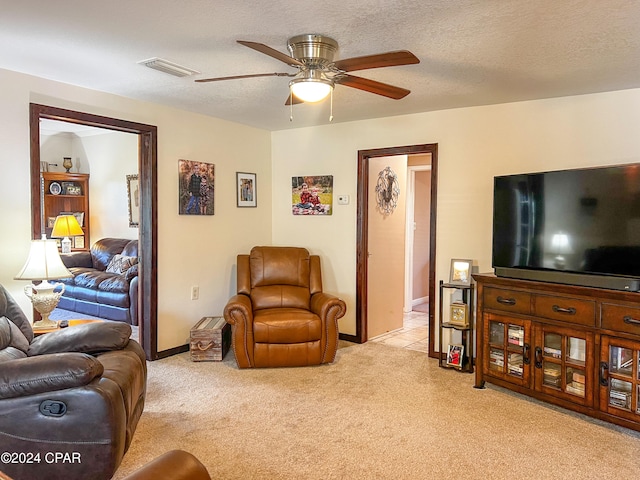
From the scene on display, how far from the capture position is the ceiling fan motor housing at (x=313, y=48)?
2.41 meters

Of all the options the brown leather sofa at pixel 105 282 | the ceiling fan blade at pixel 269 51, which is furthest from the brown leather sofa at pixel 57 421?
the brown leather sofa at pixel 105 282

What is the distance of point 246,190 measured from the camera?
4.95 m

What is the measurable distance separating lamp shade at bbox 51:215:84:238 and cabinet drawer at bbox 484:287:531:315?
18.7 ft

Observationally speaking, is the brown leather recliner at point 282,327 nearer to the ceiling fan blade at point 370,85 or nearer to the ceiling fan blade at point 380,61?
the ceiling fan blade at point 370,85

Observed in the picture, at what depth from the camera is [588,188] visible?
9.66ft

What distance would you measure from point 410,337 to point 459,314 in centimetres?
123

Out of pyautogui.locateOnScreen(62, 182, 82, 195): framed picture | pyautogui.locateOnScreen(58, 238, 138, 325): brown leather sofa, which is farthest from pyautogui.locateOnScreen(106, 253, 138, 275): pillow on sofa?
pyautogui.locateOnScreen(62, 182, 82, 195): framed picture

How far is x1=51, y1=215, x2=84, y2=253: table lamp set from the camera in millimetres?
6383

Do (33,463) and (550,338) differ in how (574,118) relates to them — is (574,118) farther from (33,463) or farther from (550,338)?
(33,463)

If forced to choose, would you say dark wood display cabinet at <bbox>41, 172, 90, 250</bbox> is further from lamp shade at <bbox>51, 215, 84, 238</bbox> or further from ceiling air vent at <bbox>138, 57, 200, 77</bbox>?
ceiling air vent at <bbox>138, 57, 200, 77</bbox>

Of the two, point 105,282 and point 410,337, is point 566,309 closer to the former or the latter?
point 410,337

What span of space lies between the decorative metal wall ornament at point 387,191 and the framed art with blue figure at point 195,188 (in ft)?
5.79

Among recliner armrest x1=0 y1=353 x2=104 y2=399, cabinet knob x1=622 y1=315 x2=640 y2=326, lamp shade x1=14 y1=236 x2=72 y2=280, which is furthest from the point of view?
lamp shade x1=14 y1=236 x2=72 y2=280

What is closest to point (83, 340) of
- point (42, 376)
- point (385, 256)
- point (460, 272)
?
point (42, 376)
